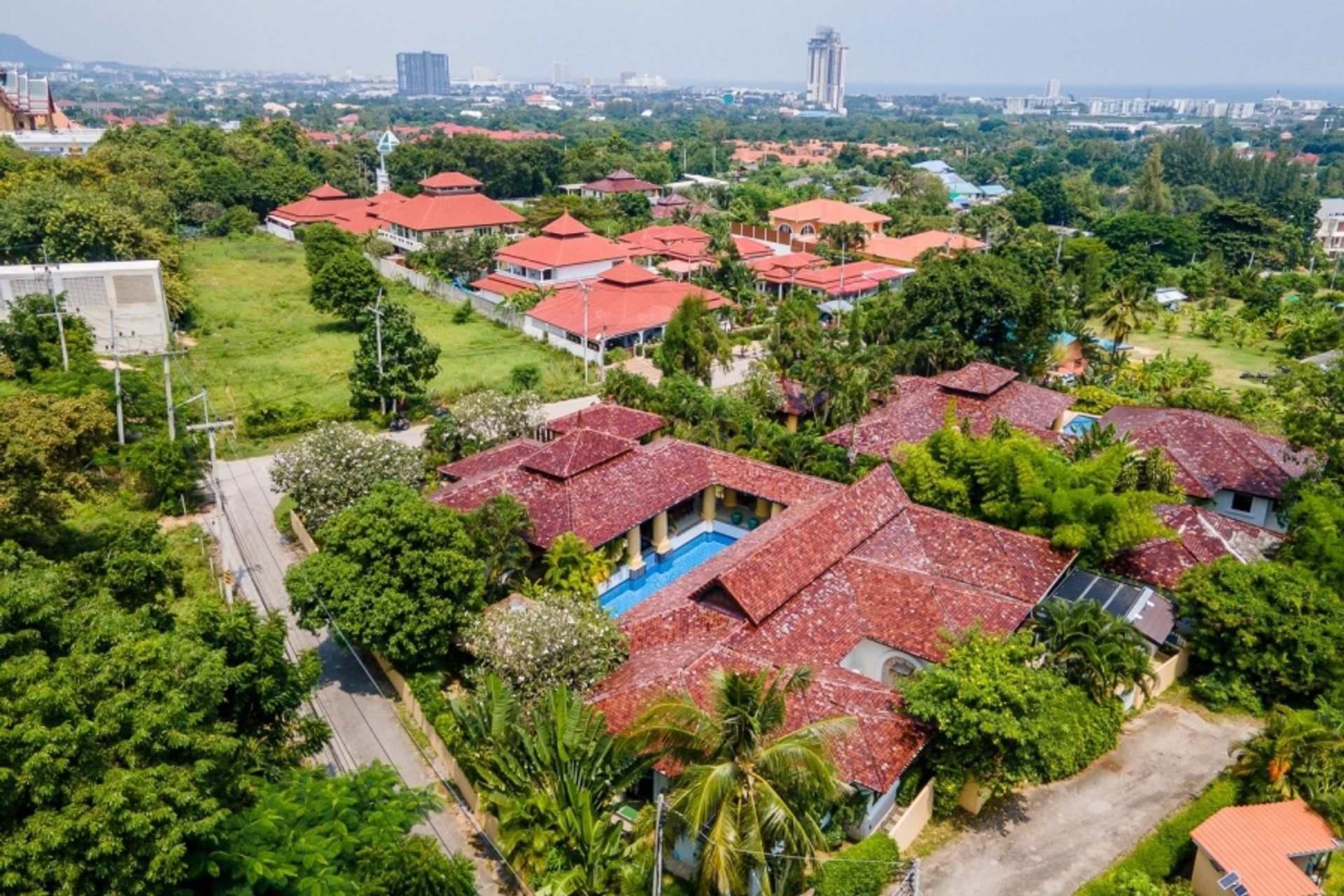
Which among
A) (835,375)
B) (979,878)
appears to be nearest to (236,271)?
(835,375)

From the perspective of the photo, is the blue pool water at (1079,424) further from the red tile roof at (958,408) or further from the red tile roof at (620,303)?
the red tile roof at (620,303)

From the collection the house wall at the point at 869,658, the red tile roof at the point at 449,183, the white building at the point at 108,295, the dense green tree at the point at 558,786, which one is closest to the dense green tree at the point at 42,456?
the dense green tree at the point at 558,786

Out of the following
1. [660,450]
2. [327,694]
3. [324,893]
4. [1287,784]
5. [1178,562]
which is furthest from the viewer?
[660,450]

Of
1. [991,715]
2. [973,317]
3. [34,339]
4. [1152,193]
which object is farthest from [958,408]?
[1152,193]

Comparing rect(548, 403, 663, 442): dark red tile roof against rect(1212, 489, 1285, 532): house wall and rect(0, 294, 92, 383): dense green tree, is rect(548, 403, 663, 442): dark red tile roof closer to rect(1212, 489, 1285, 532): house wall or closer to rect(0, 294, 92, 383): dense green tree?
rect(1212, 489, 1285, 532): house wall

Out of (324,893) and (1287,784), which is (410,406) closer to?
(324,893)

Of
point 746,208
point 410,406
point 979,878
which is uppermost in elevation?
point 746,208
